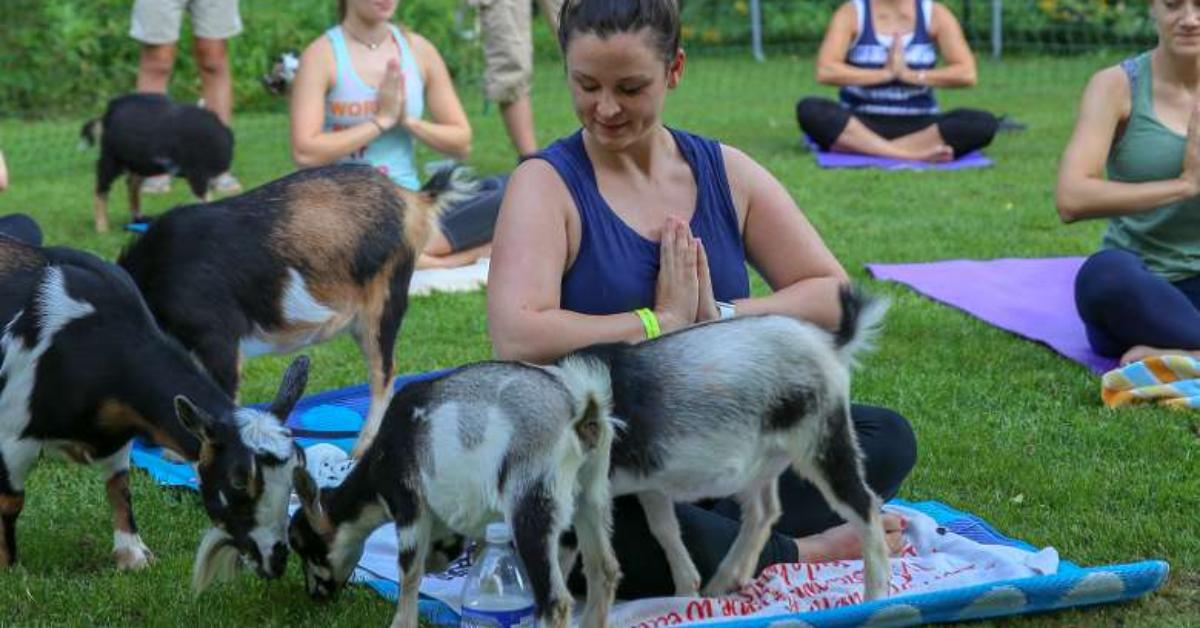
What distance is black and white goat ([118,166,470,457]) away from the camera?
15.9 ft

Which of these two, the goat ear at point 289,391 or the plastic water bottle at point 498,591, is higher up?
the goat ear at point 289,391

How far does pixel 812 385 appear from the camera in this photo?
333 centimetres

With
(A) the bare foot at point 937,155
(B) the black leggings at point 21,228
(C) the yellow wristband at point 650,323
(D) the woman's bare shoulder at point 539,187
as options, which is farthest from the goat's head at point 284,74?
(C) the yellow wristband at point 650,323

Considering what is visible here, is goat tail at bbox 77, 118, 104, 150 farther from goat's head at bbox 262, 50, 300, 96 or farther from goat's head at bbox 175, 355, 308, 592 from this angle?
goat's head at bbox 175, 355, 308, 592

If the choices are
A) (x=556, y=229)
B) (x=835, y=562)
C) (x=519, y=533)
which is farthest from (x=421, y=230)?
(x=519, y=533)

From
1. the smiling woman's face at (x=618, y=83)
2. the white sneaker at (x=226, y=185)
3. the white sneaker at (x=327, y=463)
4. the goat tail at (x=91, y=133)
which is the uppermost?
Answer: the smiling woman's face at (x=618, y=83)

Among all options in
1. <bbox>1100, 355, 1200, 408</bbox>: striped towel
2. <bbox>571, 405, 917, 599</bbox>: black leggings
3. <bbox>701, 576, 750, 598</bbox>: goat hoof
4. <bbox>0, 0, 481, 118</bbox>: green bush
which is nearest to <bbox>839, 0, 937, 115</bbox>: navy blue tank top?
<bbox>0, 0, 481, 118</bbox>: green bush

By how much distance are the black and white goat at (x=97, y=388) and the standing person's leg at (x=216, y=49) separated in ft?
18.6

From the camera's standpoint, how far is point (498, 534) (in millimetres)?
3551

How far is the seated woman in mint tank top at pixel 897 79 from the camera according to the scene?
35.1 feet

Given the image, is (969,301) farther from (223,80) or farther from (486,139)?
(486,139)

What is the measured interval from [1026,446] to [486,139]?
770 centimetres

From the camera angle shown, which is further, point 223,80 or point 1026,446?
point 223,80

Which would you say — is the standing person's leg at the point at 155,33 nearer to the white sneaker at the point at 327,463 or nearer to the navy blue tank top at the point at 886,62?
the navy blue tank top at the point at 886,62
